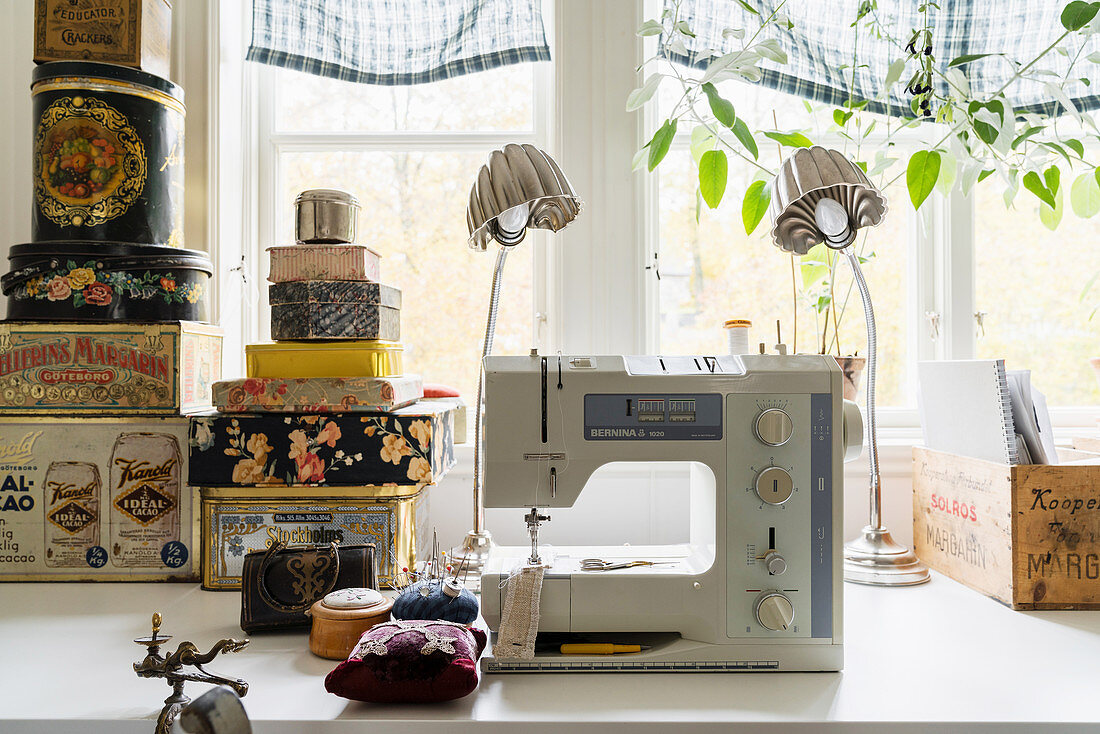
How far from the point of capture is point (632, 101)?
154 centimetres

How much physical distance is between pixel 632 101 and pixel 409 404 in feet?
2.45

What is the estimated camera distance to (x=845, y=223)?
50.4 inches

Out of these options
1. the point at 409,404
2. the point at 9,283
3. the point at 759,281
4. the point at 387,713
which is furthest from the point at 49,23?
the point at 759,281

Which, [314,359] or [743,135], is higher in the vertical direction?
[743,135]

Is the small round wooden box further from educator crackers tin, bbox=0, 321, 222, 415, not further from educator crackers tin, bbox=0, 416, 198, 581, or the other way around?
educator crackers tin, bbox=0, 321, 222, 415

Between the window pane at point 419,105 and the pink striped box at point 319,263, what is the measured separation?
2.07 feet

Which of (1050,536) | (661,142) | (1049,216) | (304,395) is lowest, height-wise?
(1050,536)

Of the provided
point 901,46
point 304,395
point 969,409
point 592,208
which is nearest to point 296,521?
point 304,395

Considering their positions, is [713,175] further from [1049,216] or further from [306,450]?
[306,450]

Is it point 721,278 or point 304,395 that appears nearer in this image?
point 304,395

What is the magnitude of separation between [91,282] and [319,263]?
41 cm

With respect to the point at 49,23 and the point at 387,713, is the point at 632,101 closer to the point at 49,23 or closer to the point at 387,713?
the point at 49,23

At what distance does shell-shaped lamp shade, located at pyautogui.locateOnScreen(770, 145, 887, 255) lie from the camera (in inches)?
46.4

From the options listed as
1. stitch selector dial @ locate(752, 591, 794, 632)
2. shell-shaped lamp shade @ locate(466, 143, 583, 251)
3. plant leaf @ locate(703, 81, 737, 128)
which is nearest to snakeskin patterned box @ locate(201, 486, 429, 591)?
shell-shaped lamp shade @ locate(466, 143, 583, 251)
